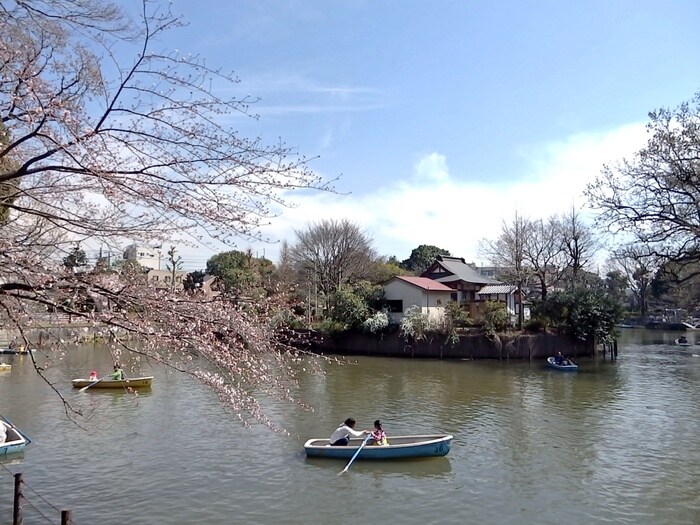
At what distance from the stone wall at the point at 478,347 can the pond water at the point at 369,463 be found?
9305mm

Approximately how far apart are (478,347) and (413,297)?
17.9 feet

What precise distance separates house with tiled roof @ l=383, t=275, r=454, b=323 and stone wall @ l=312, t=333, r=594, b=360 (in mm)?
1875

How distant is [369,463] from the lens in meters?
12.4

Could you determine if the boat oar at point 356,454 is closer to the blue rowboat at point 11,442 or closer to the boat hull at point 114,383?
the blue rowboat at point 11,442

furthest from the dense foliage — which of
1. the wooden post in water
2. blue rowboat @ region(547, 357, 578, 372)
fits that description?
the wooden post in water

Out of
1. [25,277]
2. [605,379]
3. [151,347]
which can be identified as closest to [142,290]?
[151,347]

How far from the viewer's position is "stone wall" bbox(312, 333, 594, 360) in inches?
1254

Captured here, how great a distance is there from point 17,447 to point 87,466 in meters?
1.75

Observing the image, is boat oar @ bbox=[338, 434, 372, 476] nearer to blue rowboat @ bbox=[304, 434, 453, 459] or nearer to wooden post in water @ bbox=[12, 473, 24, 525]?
blue rowboat @ bbox=[304, 434, 453, 459]

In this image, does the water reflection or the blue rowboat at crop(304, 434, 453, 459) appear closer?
the water reflection

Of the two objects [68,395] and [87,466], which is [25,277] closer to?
[87,466]

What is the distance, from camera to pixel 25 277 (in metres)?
5.07

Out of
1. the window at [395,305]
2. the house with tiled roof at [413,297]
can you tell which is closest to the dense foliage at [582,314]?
the house with tiled roof at [413,297]

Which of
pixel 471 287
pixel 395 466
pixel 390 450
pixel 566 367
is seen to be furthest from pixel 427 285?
pixel 395 466
